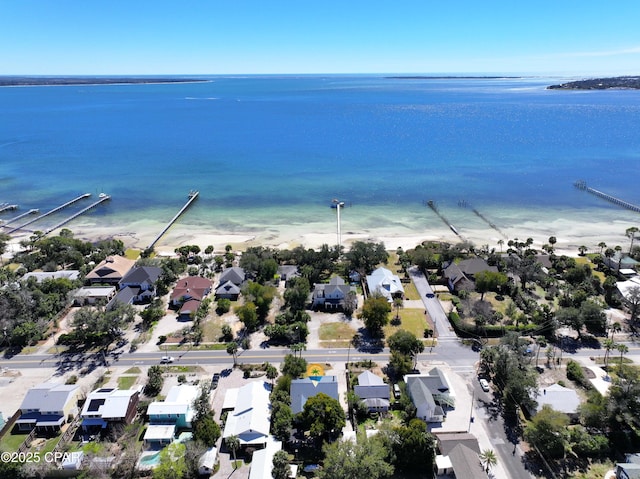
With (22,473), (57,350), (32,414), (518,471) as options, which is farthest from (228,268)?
(518,471)

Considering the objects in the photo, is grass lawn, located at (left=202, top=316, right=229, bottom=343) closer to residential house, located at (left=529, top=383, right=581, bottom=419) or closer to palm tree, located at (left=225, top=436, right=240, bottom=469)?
palm tree, located at (left=225, top=436, right=240, bottom=469)

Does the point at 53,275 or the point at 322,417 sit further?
the point at 53,275

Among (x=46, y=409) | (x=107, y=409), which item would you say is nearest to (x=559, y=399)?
(x=107, y=409)

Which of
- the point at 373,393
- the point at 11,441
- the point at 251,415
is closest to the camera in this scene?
the point at 11,441

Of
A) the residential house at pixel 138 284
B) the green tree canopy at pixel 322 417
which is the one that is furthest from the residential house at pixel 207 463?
the residential house at pixel 138 284

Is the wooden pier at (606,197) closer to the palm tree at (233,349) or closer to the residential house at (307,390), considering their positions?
the residential house at (307,390)

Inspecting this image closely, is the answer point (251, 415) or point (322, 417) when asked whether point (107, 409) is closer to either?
point (251, 415)

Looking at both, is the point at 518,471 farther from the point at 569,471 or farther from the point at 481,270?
the point at 481,270
